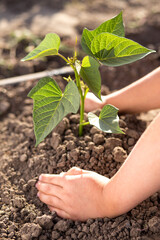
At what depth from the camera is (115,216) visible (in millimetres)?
1257

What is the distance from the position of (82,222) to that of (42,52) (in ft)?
2.14

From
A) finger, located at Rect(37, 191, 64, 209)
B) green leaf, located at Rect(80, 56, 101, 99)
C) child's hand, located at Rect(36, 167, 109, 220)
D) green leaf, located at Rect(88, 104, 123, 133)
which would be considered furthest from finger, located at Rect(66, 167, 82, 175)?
green leaf, located at Rect(80, 56, 101, 99)

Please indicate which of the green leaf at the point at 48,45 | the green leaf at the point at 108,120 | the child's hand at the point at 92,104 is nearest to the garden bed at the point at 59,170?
the child's hand at the point at 92,104

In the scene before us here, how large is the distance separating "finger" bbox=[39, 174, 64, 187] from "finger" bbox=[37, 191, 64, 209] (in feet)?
0.18

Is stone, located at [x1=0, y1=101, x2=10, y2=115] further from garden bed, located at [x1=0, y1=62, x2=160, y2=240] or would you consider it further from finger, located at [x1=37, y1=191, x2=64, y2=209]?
finger, located at [x1=37, y1=191, x2=64, y2=209]

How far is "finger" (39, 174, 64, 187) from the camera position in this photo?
1.36 meters

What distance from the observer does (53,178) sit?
4.52 ft

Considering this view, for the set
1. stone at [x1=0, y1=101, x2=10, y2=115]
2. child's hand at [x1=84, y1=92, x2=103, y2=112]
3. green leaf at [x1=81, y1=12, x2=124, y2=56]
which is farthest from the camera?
stone at [x1=0, y1=101, x2=10, y2=115]

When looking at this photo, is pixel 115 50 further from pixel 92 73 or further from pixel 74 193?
pixel 74 193

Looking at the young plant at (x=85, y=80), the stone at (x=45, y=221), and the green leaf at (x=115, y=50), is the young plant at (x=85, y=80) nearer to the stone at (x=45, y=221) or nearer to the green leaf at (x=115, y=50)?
the green leaf at (x=115, y=50)

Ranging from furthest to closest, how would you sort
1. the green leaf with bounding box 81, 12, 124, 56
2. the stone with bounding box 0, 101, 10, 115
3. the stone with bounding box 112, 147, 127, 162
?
the stone with bounding box 0, 101, 10, 115 < the stone with bounding box 112, 147, 127, 162 < the green leaf with bounding box 81, 12, 124, 56

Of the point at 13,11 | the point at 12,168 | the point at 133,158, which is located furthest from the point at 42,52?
the point at 13,11

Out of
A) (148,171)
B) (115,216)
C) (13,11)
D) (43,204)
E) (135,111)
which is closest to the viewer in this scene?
(148,171)

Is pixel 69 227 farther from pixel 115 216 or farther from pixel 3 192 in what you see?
pixel 3 192
